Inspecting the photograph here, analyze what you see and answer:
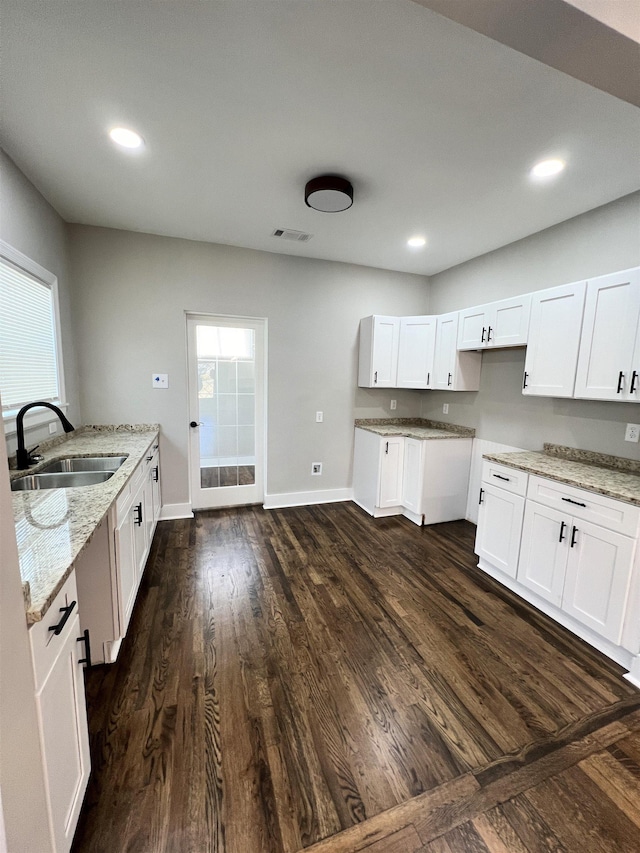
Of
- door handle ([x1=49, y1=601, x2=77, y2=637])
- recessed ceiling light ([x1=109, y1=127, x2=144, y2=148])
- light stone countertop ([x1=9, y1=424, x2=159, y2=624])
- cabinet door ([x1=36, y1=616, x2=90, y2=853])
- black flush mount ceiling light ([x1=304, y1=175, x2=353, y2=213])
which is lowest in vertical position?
cabinet door ([x1=36, y1=616, x2=90, y2=853])

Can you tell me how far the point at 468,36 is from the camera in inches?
49.4

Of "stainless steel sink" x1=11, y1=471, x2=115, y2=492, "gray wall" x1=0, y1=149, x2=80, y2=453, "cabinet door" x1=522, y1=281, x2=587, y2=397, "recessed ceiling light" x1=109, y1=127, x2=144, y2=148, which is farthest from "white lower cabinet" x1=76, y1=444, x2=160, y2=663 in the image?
"cabinet door" x1=522, y1=281, x2=587, y2=397

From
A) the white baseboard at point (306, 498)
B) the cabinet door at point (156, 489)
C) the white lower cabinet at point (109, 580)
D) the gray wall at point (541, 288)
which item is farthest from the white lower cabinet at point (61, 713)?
the gray wall at point (541, 288)

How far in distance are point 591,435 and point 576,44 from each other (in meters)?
2.33

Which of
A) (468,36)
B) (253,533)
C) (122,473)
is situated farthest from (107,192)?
(253,533)

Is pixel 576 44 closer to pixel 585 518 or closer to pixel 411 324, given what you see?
pixel 585 518

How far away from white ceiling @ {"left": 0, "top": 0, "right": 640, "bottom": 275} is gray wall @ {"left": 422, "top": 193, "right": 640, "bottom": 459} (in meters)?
0.20

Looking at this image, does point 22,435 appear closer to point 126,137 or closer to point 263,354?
point 126,137

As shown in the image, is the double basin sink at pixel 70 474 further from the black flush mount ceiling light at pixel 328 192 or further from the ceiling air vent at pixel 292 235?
the ceiling air vent at pixel 292 235

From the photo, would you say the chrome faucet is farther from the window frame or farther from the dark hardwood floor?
the dark hardwood floor

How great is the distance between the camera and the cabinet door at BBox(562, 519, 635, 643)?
1.85 m

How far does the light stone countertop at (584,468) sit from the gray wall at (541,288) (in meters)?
0.07

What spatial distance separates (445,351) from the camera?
3584 mm

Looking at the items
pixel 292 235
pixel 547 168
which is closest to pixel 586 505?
pixel 547 168
